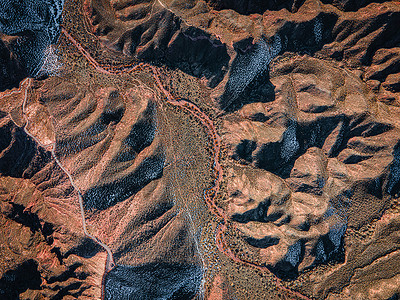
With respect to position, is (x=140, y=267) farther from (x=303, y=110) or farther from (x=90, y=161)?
(x=303, y=110)

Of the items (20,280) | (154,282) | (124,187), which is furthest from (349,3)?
(20,280)

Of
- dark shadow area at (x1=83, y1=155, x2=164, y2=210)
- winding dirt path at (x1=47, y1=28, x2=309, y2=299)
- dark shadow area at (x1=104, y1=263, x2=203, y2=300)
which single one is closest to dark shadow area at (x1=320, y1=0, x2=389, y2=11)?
winding dirt path at (x1=47, y1=28, x2=309, y2=299)

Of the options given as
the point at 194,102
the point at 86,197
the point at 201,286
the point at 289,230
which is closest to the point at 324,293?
the point at 289,230

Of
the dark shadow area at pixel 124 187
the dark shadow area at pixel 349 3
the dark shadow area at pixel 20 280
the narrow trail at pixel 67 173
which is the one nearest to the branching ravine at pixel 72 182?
→ the narrow trail at pixel 67 173

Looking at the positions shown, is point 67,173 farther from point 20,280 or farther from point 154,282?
point 154,282

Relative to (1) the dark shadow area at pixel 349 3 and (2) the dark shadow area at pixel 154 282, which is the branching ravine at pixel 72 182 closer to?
(2) the dark shadow area at pixel 154 282

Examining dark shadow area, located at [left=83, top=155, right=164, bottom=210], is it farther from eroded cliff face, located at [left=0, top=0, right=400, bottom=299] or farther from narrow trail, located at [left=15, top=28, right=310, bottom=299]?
narrow trail, located at [left=15, top=28, right=310, bottom=299]
